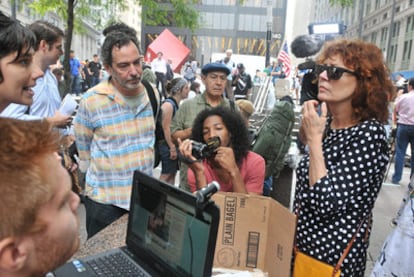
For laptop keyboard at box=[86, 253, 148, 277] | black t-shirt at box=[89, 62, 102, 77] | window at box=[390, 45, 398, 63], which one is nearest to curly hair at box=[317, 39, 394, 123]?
laptop keyboard at box=[86, 253, 148, 277]

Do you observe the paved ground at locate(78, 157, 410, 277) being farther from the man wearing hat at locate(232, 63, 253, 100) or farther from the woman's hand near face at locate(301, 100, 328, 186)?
the man wearing hat at locate(232, 63, 253, 100)

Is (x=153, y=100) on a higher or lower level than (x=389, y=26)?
lower

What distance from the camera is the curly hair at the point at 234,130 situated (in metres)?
2.49

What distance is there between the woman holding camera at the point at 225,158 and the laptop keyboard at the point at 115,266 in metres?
0.78

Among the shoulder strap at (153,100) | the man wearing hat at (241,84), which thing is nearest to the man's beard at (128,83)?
the shoulder strap at (153,100)

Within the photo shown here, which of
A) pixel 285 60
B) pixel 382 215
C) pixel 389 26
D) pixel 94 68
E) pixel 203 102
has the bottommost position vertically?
pixel 382 215

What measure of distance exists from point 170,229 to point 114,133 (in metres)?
1.05

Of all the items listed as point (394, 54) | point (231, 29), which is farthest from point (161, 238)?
point (231, 29)

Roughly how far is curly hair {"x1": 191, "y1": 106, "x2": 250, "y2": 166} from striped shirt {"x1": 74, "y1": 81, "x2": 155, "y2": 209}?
20.6 inches

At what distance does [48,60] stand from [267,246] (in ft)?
7.69

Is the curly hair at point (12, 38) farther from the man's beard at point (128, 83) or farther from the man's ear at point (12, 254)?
the man's ear at point (12, 254)

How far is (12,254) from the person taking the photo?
2.40ft

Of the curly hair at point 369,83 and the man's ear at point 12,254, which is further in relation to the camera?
the curly hair at point 369,83

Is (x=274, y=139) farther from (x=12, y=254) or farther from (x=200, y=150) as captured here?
(x=12, y=254)
